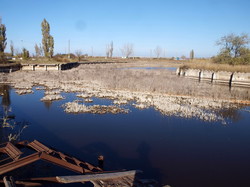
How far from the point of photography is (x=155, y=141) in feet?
25.2

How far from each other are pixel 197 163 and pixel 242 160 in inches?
61.8

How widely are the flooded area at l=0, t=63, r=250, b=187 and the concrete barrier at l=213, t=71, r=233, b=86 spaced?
11904 mm

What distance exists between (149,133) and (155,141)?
2.64ft

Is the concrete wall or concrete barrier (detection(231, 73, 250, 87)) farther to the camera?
the concrete wall

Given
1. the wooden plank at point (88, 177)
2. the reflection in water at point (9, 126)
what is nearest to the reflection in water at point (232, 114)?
the wooden plank at point (88, 177)

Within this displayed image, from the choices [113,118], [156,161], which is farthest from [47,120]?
[156,161]

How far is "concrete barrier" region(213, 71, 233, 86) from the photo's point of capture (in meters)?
24.7

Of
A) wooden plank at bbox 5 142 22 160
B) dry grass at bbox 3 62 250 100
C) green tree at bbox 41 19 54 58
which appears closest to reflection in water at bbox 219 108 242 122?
dry grass at bbox 3 62 250 100

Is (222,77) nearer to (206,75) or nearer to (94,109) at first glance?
(206,75)

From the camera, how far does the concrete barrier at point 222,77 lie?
2471cm

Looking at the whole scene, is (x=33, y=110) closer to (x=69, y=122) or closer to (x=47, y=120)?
(x=47, y=120)

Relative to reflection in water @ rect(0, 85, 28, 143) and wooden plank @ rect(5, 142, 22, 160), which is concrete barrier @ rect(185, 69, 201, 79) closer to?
reflection in water @ rect(0, 85, 28, 143)

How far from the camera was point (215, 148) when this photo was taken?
7.25 m

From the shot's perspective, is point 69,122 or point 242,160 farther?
point 69,122
